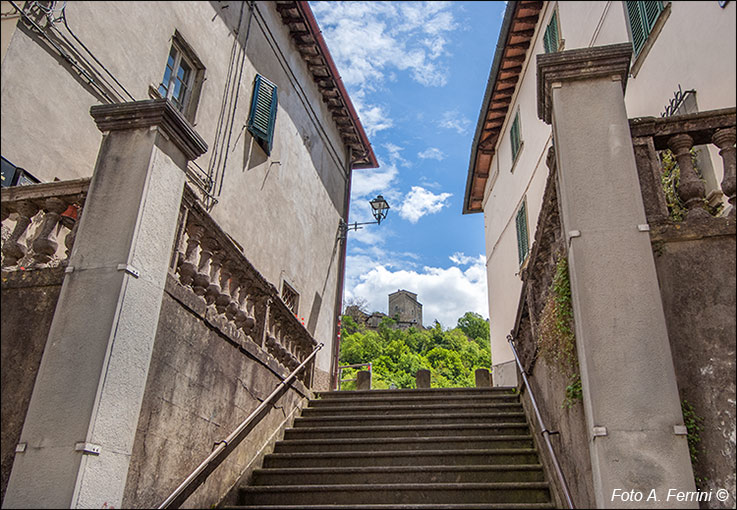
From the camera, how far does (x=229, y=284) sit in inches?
223

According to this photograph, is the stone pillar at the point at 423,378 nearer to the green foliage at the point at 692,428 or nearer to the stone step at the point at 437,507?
the stone step at the point at 437,507

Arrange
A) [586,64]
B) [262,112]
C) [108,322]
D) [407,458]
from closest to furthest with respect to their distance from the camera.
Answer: [108,322], [586,64], [407,458], [262,112]

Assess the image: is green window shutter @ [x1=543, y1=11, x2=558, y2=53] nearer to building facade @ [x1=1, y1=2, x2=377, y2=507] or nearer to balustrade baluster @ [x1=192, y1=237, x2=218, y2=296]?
building facade @ [x1=1, y1=2, x2=377, y2=507]

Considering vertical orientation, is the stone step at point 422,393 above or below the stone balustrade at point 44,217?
below

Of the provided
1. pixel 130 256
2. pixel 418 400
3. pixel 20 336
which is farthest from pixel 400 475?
pixel 20 336

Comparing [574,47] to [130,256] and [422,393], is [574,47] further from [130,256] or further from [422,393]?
[130,256]

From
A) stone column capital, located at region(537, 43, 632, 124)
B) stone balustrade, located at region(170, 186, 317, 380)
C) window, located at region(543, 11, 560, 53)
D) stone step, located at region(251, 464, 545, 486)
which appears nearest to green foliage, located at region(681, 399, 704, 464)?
stone column capital, located at region(537, 43, 632, 124)

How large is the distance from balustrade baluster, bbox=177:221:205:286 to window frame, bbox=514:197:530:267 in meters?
8.51

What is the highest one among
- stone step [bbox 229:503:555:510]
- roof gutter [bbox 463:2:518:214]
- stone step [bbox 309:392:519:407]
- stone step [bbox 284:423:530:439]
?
roof gutter [bbox 463:2:518:214]

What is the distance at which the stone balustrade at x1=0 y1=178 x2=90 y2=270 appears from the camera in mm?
4090

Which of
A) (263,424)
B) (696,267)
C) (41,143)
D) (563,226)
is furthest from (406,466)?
(41,143)

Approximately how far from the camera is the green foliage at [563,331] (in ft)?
12.6

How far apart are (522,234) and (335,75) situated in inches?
228

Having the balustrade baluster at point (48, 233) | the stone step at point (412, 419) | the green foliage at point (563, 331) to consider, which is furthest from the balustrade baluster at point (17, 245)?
the stone step at point (412, 419)
